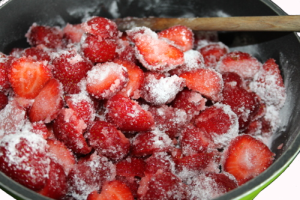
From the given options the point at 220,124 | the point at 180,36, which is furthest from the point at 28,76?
the point at 220,124

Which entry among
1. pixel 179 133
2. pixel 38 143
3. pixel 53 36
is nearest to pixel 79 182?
pixel 38 143

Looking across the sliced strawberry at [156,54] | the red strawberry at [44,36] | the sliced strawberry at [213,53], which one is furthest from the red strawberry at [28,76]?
the sliced strawberry at [213,53]

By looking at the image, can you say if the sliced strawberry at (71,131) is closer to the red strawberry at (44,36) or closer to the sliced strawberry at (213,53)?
the red strawberry at (44,36)

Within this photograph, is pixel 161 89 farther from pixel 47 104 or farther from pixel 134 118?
pixel 47 104

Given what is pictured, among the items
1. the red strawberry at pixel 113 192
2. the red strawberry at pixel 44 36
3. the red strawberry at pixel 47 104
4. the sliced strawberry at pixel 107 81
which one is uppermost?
the red strawberry at pixel 44 36

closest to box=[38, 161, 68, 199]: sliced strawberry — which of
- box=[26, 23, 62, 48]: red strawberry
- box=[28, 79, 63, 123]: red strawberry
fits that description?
box=[28, 79, 63, 123]: red strawberry

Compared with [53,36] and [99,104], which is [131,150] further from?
[53,36]

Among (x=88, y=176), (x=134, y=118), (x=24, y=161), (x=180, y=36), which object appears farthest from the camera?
(x=180, y=36)
